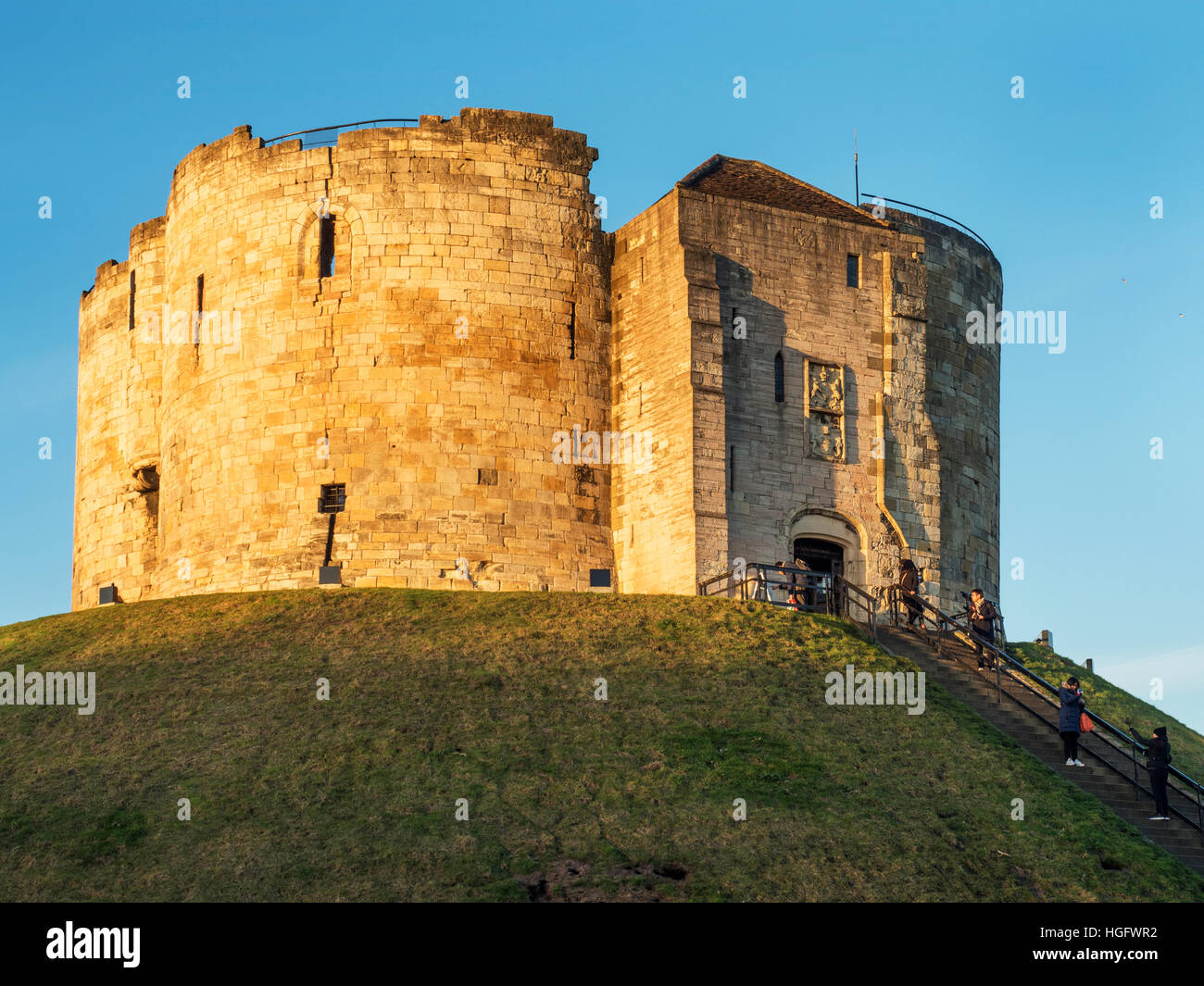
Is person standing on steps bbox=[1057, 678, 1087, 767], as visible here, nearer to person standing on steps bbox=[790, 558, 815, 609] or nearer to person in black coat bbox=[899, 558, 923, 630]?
person standing on steps bbox=[790, 558, 815, 609]

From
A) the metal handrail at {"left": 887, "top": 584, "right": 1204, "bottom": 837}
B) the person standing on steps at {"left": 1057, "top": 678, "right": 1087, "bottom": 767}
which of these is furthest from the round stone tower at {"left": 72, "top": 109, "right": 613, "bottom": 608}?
the person standing on steps at {"left": 1057, "top": 678, "right": 1087, "bottom": 767}

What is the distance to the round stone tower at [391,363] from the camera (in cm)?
3541

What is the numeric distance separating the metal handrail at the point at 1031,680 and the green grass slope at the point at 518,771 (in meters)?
1.43

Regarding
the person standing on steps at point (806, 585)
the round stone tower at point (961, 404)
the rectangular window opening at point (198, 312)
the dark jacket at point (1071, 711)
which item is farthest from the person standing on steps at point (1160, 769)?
the rectangular window opening at point (198, 312)

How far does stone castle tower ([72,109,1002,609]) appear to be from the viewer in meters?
35.3

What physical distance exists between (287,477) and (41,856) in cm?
1477

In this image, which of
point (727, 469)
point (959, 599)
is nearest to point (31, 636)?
point (727, 469)

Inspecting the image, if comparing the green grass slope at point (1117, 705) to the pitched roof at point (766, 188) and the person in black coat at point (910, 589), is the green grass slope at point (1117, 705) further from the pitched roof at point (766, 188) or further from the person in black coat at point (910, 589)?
the pitched roof at point (766, 188)

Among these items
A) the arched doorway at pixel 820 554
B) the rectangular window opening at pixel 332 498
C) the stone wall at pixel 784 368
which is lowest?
the arched doorway at pixel 820 554

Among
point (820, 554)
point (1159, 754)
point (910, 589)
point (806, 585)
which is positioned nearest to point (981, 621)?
point (910, 589)

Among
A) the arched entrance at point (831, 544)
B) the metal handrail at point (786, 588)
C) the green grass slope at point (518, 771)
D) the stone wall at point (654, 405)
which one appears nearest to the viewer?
the green grass slope at point (518, 771)

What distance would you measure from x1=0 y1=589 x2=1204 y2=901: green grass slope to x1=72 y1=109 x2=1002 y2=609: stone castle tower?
374cm

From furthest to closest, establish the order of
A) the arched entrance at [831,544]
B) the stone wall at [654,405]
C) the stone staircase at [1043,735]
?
the arched entrance at [831,544]
the stone wall at [654,405]
the stone staircase at [1043,735]

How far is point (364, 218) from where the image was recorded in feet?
121
